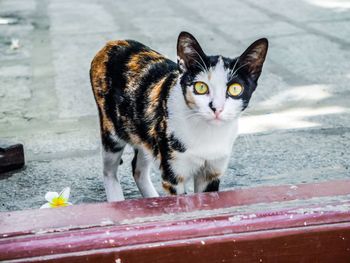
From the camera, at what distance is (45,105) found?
3.83 metres

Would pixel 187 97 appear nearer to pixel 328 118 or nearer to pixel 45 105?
pixel 328 118

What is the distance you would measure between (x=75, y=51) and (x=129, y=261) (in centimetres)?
374

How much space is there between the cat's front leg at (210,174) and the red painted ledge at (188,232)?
22.2 inches

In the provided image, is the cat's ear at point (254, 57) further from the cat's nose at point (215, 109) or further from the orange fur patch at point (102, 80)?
the orange fur patch at point (102, 80)

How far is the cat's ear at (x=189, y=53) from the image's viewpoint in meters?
2.02

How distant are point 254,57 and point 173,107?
12.7 inches

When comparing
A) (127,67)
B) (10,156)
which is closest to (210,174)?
(127,67)

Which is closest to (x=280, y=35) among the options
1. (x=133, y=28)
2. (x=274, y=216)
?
(x=133, y=28)


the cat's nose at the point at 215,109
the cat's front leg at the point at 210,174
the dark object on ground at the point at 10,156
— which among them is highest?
the cat's nose at the point at 215,109

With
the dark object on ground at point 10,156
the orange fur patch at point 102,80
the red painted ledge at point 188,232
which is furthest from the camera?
the dark object on ground at point 10,156

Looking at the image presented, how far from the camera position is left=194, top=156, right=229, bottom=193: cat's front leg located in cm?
221

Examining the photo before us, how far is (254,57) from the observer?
80.7 inches

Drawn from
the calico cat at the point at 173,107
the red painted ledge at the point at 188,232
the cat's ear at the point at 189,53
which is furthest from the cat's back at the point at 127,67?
the red painted ledge at the point at 188,232

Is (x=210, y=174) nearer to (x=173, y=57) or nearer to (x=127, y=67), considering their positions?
(x=127, y=67)
